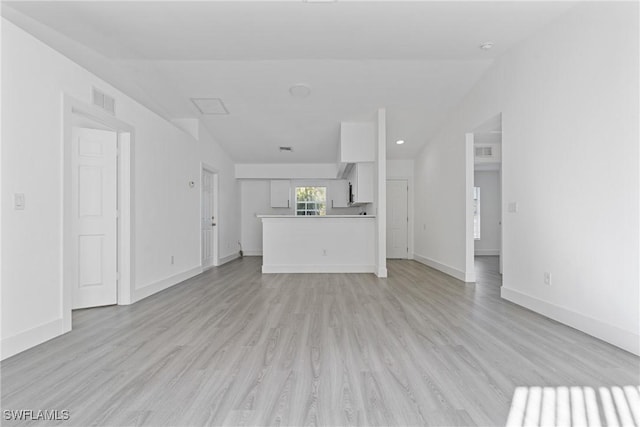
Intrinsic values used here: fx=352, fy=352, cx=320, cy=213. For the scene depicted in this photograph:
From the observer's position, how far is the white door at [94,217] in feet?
12.4

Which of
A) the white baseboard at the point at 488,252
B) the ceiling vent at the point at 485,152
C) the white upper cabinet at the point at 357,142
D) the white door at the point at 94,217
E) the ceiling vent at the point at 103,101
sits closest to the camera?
the ceiling vent at the point at 103,101

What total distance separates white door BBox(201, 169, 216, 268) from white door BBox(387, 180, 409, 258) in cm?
416

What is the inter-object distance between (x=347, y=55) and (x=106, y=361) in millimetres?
3777

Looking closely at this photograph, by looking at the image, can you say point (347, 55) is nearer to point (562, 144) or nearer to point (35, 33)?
point (562, 144)

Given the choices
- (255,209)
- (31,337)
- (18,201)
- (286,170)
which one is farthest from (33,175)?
(255,209)

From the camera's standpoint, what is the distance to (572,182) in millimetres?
3141

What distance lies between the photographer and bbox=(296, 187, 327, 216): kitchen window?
389 inches

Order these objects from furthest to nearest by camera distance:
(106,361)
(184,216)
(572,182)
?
(184,216)
(572,182)
(106,361)

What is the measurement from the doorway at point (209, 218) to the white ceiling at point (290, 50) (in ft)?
4.20

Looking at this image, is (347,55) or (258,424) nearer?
(258,424)

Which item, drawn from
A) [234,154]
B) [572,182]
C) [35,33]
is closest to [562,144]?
[572,182]

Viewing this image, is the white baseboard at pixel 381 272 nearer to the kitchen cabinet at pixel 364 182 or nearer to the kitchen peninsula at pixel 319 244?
the kitchen peninsula at pixel 319 244

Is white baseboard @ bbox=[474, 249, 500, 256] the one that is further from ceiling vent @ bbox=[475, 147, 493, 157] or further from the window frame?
the window frame

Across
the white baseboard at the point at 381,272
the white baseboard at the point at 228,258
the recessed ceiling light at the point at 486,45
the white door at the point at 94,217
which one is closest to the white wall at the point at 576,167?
the recessed ceiling light at the point at 486,45
